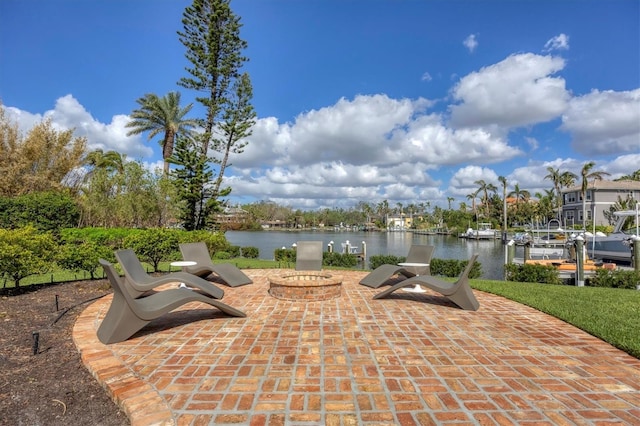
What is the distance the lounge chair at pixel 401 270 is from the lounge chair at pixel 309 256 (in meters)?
1.31

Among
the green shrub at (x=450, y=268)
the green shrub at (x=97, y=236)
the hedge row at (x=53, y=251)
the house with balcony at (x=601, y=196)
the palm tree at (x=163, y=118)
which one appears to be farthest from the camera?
the house with balcony at (x=601, y=196)

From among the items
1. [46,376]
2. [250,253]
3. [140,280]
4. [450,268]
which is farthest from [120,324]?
[250,253]

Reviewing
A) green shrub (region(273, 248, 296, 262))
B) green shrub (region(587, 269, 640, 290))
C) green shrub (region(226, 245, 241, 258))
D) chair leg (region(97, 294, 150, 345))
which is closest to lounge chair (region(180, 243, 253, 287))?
chair leg (region(97, 294, 150, 345))

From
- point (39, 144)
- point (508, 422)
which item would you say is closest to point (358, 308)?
point (508, 422)

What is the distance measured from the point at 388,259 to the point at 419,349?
6.67 m

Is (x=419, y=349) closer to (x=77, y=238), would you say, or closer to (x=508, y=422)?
(x=508, y=422)

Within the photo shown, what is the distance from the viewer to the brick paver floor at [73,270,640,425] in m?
1.95

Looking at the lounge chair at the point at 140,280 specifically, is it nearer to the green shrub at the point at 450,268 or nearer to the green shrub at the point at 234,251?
the green shrub at the point at 450,268

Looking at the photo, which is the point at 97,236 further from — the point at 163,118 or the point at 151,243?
the point at 163,118

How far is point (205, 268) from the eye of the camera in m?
6.05

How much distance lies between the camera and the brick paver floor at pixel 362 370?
6.40 feet

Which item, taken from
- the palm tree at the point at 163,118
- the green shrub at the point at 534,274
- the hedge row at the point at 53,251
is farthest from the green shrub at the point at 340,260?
the palm tree at the point at 163,118

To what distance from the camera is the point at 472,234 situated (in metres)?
41.3

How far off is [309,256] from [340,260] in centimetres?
361
